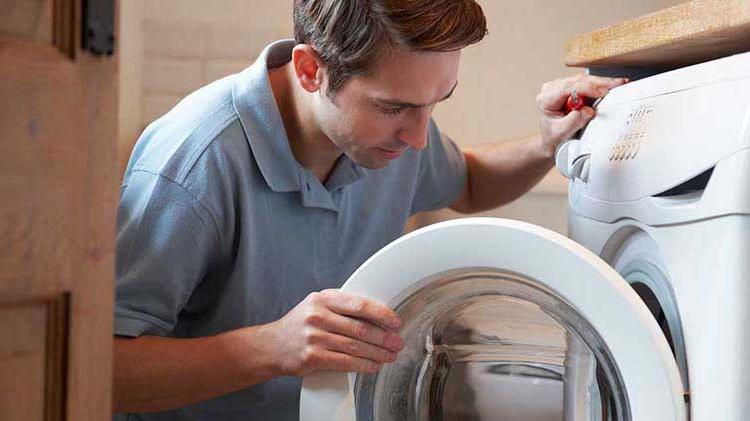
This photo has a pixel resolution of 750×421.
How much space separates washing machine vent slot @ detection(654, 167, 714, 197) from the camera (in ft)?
3.12

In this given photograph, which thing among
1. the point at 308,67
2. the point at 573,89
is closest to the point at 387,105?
the point at 308,67

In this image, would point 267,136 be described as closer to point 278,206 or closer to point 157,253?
point 278,206

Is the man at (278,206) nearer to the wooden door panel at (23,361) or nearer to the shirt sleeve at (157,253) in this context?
the shirt sleeve at (157,253)

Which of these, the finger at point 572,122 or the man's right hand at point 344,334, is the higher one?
the finger at point 572,122

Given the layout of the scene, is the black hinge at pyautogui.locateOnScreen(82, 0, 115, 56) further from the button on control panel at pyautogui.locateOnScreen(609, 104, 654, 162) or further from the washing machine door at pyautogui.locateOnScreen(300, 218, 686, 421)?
the button on control panel at pyautogui.locateOnScreen(609, 104, 654, 162)

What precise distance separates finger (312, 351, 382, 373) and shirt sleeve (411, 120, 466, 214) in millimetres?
717

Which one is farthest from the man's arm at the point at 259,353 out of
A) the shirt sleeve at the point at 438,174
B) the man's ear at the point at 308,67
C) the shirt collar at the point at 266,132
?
the shirt sleeve at the point at 438,174

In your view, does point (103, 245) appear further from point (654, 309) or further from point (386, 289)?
point (654, 309)

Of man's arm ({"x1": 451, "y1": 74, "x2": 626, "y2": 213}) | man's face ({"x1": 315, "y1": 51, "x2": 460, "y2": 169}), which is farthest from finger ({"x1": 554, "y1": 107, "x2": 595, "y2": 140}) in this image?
man's face ({"x1": 315, "y1": 51, "x2": 460, "y2": 169})

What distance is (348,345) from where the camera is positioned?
1134 millimetres

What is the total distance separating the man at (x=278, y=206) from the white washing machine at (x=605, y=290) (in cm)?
9

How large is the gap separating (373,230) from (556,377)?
47cm

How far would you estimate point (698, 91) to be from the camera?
0.99 metres

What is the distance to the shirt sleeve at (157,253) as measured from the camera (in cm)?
133
